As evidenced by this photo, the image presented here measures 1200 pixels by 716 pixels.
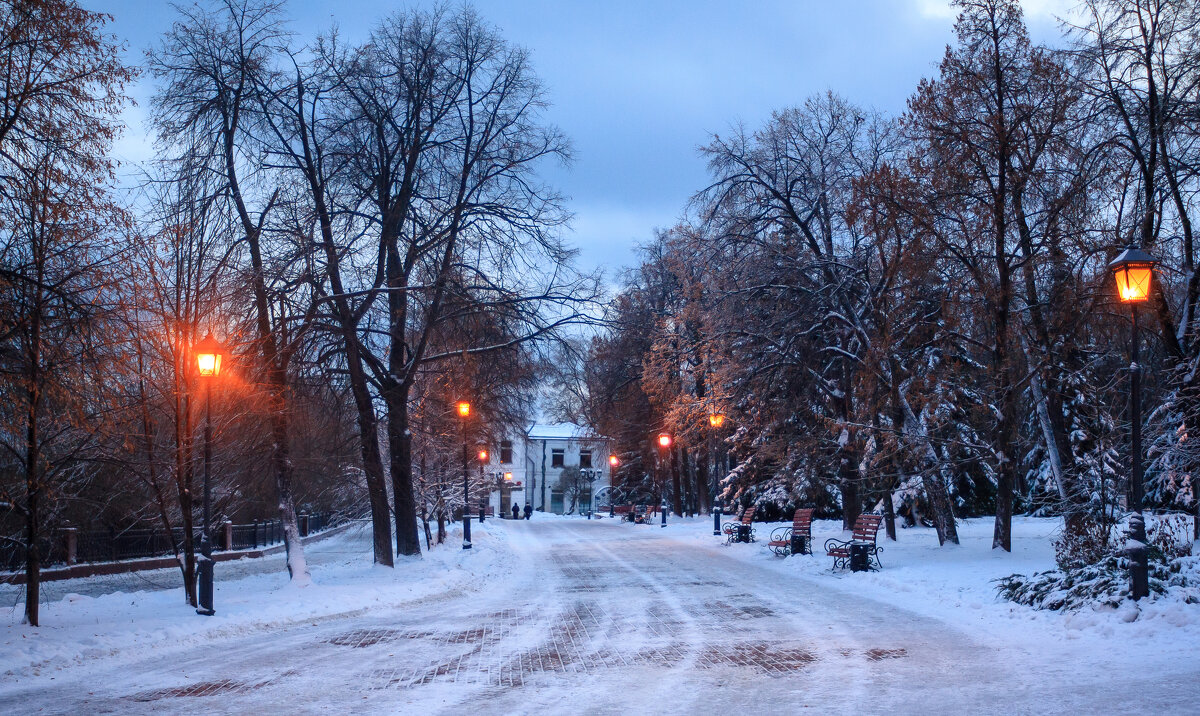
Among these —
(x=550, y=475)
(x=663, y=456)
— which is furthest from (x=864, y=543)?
(x=550, y=475)

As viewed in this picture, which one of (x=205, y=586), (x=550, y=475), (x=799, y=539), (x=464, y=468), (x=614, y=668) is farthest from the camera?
(x=550, y=475)

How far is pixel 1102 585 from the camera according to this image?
10906 millimetres

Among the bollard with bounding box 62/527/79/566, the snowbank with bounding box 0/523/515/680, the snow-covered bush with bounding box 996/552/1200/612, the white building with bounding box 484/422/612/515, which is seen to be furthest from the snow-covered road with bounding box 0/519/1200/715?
the white building with bounding box 484/422/612/515

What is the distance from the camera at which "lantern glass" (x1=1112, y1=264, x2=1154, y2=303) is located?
416 inches

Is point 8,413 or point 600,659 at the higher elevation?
point 8,413

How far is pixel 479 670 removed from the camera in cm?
905

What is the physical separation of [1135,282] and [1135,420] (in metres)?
1.69

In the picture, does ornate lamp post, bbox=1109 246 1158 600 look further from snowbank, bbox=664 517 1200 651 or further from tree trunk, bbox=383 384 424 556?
tree trunk, bbox=383 384 424 556

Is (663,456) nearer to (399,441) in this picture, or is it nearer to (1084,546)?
(399,441)

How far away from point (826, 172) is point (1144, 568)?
1498cm

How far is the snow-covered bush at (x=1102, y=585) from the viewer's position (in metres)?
10.4

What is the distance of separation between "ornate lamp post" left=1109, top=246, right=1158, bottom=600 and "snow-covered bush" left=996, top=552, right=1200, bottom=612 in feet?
0.78

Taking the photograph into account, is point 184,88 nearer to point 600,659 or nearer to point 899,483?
point 600,659

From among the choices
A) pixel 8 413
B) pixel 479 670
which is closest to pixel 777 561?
pixel 479 670
